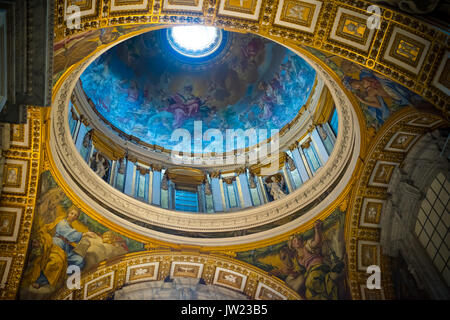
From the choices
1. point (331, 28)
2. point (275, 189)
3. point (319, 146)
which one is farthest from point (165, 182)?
point (331, 28)

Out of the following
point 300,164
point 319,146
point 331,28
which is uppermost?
point 319,146

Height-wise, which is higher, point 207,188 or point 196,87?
point 196,87

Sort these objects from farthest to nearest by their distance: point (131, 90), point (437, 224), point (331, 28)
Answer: point (131, 90)
point (437, 224)
point (331, 28)

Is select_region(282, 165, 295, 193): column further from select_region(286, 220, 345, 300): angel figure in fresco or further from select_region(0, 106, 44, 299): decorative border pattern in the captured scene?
select_region(0, 106, 44, 299): decorative border pattern

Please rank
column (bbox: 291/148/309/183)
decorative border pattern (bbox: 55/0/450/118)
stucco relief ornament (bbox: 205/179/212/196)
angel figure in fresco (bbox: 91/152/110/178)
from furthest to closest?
stucco relief ornament (bbox: 205/179/212/196) < column (bbox: 291/148/309/183) < angel figure in fresco (bbox: 91/152/110/178) < decorative border pattern (bbox: 55/0/450/118)

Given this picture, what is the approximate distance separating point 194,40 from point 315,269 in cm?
1293

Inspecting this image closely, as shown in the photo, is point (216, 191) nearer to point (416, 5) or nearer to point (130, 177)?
point (130, 177)

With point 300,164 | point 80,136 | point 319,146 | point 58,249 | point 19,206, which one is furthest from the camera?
point 300,164

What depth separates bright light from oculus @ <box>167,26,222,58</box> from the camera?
21875mm

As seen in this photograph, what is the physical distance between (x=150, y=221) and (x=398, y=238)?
8.23 meters

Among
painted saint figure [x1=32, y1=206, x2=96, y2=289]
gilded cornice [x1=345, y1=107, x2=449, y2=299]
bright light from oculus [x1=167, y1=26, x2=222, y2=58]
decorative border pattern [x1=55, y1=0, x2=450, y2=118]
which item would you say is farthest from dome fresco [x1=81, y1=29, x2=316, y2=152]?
decorative border pattern [x1=55, y1=0, x2=450, y2=118]

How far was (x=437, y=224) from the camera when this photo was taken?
12.9 metres

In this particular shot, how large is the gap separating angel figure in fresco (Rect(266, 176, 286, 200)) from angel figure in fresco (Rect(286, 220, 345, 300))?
190 cm

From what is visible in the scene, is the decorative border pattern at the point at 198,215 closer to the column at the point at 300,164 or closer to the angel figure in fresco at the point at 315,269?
the angel figure in fresco at the point at 315,269
